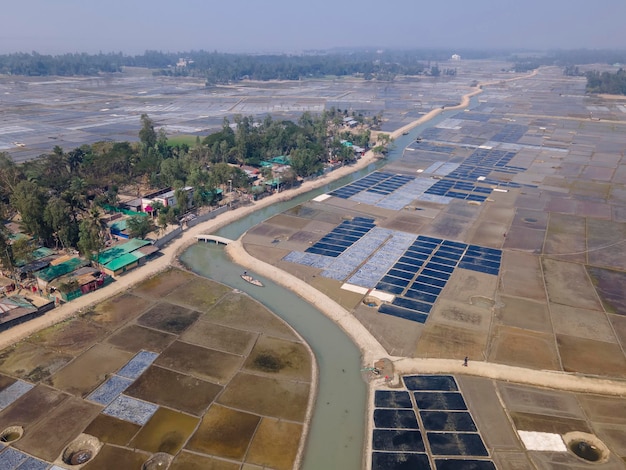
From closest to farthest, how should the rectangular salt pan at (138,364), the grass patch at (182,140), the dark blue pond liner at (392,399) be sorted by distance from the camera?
the dark blue pond liner at (392,399), the rectangular salt pan at (138,364), the grass patch at (182,140)

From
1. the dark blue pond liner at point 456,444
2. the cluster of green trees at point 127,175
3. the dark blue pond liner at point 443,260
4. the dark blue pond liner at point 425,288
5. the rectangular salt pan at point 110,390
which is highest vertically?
the cluster of green trees at point 127,175

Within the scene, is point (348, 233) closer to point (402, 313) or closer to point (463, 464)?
point (402, 313)

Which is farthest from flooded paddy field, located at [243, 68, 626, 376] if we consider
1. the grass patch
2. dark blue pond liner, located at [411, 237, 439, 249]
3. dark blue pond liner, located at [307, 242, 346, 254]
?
the grass patch

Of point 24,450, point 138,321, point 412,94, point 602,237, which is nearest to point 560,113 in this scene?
point 412,94

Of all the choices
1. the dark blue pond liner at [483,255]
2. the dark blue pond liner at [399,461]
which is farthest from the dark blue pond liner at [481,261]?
the dark blue pond liner at [399,461]

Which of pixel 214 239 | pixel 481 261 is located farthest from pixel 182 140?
pixel 481 261

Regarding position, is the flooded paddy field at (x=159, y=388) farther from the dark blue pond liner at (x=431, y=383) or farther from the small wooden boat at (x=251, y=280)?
the dark blue pond liner at (x=431, y=383)

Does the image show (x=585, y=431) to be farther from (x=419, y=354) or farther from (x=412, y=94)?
(x=412, y=94)
